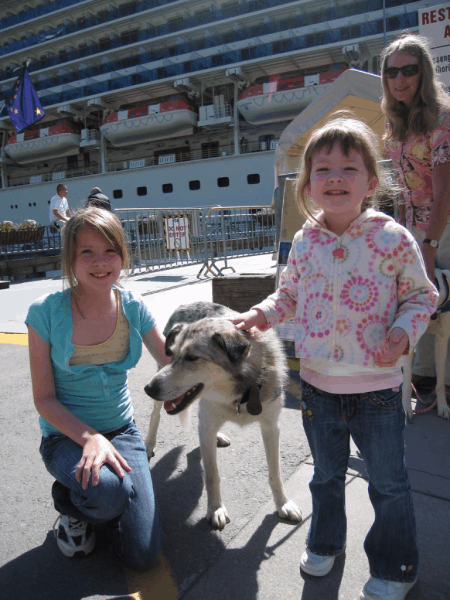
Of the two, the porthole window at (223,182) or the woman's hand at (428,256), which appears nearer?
the woman's hand at (428,256)

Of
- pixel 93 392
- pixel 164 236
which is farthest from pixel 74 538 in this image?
pixel 164 236

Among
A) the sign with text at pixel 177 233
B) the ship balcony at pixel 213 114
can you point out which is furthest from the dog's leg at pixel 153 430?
the ship balcony at pixel 213 114

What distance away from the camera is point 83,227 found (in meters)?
2.18

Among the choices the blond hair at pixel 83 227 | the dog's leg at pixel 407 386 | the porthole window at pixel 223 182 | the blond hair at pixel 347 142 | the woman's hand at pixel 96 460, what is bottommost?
the dog's leg at pixel 407 386

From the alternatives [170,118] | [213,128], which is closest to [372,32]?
[213,128]

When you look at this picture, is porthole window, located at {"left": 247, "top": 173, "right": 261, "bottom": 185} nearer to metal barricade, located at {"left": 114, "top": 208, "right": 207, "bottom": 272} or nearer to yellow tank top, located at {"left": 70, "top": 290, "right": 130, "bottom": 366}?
metal barricade, located at {"left": 114, "top": 208, "right": 207, "bottom": 272}

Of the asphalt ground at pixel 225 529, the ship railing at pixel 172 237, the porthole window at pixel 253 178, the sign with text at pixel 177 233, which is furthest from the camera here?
the porthole window at pixel 253 178

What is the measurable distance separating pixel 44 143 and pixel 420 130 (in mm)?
43198

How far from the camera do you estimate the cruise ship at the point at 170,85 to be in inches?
1242

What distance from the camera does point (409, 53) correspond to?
2.74 m

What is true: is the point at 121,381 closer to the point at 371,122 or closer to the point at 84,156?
Result: the point at 371,122

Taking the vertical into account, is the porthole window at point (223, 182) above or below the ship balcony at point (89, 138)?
below

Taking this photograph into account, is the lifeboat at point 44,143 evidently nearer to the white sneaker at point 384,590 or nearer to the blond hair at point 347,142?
the blond hair at point 347,142

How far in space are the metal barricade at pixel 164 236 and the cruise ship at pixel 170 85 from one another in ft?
65.0
